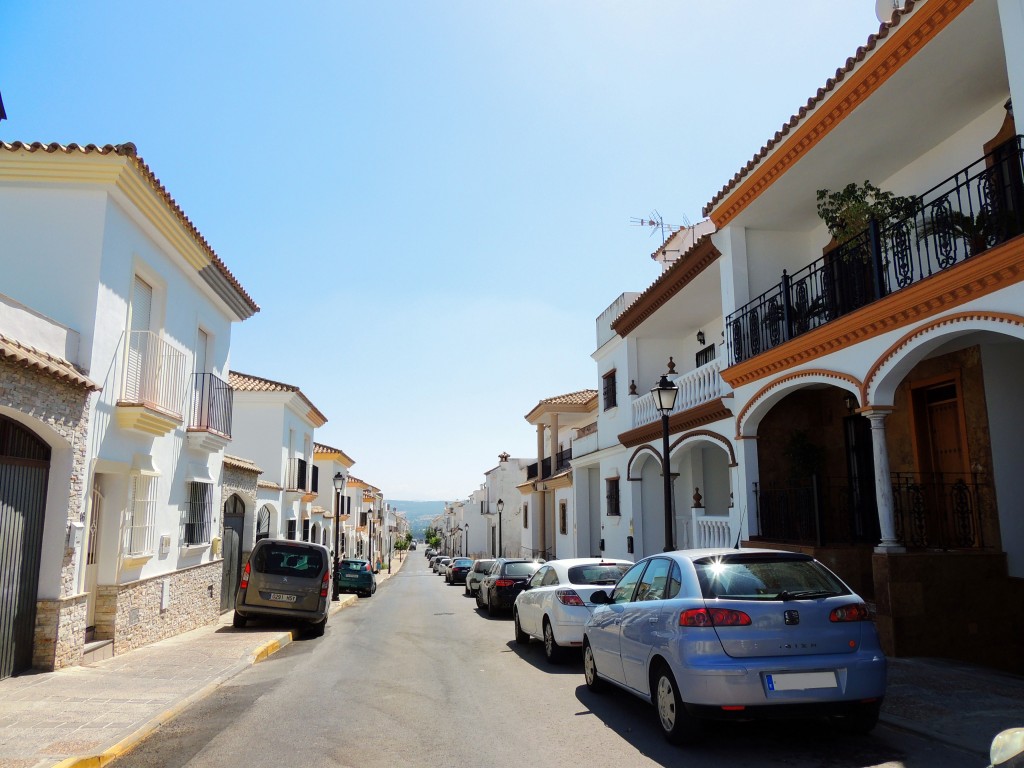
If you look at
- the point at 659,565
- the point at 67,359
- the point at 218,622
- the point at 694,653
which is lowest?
the point at 218,622

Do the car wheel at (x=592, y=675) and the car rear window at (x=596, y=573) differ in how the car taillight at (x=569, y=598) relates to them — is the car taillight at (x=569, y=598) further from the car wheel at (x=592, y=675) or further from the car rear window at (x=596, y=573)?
the car wheel at (x=592, y=675)

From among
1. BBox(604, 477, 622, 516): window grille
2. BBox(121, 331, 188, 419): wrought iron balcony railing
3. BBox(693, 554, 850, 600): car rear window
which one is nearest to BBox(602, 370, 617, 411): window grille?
BBox(604, 477, 622, 516): window grille

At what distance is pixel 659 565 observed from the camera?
6.91 meters

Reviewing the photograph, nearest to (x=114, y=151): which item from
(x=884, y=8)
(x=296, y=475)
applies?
(x=884, y=8)

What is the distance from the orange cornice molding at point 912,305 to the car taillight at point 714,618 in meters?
4.62

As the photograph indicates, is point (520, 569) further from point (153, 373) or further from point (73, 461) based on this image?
point (73, 461)

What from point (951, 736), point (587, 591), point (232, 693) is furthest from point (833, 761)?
point (232, 693)

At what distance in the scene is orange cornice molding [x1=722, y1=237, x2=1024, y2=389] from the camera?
735 cm

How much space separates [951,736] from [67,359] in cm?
1014

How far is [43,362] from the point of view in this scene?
8.09 meters

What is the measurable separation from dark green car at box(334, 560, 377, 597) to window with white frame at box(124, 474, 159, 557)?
16016 mm

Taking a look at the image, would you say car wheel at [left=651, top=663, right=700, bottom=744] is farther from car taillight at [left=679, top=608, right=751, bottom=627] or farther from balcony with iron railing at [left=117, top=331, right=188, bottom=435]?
balcony with iron railing at [left=117, top=331, right=188, bottom=435]

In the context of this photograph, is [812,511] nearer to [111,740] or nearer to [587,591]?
[587,591]

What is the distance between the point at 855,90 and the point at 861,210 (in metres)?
1.55
